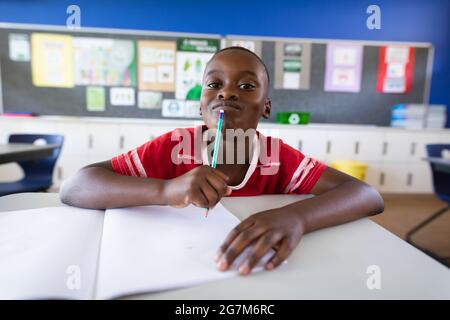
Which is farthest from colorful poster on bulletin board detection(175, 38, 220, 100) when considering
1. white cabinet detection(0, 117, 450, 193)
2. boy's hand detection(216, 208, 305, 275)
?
boy's hand detection(216, 208, 305, 275)

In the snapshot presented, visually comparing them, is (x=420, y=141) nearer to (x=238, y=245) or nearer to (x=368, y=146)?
(x=368, y=146)

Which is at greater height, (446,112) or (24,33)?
(24,33)

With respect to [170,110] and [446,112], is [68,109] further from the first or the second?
[446,112]

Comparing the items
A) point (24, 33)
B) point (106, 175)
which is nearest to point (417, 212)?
point (106, 175)

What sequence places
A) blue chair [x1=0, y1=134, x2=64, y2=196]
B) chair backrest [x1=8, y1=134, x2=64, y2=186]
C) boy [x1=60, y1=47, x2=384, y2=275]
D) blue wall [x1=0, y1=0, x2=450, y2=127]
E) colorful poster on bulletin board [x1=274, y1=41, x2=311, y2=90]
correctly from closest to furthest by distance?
boy [x1=60, y1=47, x2=384, y2=275]
blue chair [x1=0, y1=134, x2=64, y2=196]
chair backrest [x1=8, y1=134, x2=64, y2=186]
blue wall [x1=0, y1=0, x2=450, y2=127]
colorful poster on bulletin board [x1=274, y1=41, x2=311, y2=90]

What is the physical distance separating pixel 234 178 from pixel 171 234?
0.37 metres

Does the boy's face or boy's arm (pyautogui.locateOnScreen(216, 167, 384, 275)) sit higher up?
the boy's face

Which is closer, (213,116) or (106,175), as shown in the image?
(106,175)

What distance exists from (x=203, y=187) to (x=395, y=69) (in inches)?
128

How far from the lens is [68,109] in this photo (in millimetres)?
2955

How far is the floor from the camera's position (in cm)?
202

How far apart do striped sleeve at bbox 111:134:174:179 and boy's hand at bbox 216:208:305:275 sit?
0.38 m

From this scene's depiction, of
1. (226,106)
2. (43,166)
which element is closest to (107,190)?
(226,106)

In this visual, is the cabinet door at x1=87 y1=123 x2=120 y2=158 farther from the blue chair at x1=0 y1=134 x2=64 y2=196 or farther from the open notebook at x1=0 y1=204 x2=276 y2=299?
the open notebook at x1=0 y1=204 x2=276 y2=299
